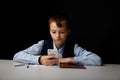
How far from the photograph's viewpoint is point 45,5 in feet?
6.59

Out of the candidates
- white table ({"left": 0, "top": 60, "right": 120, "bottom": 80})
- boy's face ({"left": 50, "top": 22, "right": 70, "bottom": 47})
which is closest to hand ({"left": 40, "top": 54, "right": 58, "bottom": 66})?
white table ({"left": 0, "top": 60, "right": 120, "bottom": 80})

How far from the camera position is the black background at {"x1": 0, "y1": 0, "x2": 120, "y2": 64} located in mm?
1987

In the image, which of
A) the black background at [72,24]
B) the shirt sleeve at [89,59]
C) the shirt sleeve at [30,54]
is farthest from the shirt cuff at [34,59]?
the shirt sleeve at [89,59]

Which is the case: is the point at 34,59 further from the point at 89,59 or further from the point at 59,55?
the point at 89,59

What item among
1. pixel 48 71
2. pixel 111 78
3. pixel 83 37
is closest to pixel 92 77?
pixel 111 78

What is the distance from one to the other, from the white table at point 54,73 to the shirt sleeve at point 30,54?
7 cm

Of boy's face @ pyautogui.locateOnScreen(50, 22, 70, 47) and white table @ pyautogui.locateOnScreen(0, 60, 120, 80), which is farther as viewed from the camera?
boy's face @ pyautogui.locateOnScreen(50, 22, 70, 47)

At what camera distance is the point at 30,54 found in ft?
6.61

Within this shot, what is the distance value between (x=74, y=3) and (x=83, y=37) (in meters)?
0.28

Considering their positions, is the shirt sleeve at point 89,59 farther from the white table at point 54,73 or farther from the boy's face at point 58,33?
the boy's face at point 58,33

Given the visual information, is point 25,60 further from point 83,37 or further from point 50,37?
point 83,37

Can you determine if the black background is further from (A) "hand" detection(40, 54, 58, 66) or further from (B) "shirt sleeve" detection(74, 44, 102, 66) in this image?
(A) "hand" detection(40, 54, 58, 66)

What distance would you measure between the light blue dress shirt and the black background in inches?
1.5

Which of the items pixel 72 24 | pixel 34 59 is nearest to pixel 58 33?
pixel 72 24
